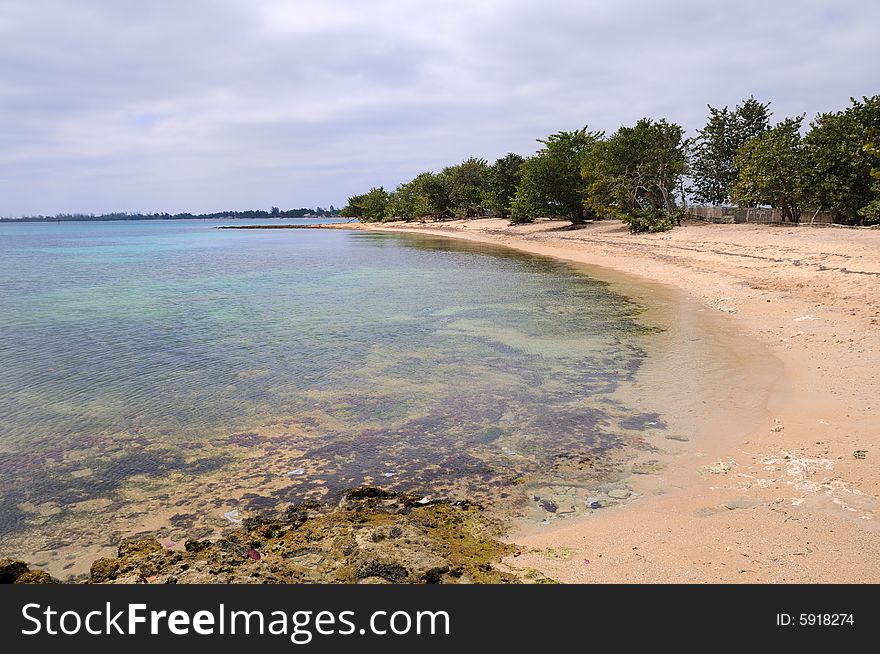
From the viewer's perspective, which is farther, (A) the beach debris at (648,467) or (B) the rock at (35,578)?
(A) the beach debris at (648,467)

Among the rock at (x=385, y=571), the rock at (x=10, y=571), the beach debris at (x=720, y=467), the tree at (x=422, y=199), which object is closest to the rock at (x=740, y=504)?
the beach debris at (x=720, y=467)

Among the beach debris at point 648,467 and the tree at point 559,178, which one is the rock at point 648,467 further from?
the tree at point 559,178

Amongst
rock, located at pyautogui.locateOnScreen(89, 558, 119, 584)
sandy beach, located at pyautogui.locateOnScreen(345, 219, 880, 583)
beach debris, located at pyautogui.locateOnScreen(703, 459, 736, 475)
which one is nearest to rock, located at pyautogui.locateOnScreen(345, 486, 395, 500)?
sandy beach, located at pyautogui.locateOnScreen(345, 219, 880, 583)

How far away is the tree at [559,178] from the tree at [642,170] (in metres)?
5.32

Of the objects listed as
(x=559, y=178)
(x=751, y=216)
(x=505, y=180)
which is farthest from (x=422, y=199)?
(x=751, y=216)

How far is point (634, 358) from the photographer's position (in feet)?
37.0

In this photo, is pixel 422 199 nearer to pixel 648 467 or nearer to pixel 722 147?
pixel 722 147

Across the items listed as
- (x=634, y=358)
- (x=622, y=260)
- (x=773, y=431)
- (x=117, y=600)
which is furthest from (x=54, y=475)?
(x=622, y=260)

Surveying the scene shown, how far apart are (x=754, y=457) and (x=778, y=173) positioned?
35643 mm

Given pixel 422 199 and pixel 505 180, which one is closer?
pixel 505 180

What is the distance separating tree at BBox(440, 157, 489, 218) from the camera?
8619cm

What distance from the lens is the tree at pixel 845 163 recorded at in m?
30.6

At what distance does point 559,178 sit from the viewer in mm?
54281

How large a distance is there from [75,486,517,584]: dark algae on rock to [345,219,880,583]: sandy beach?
1.42 feet
